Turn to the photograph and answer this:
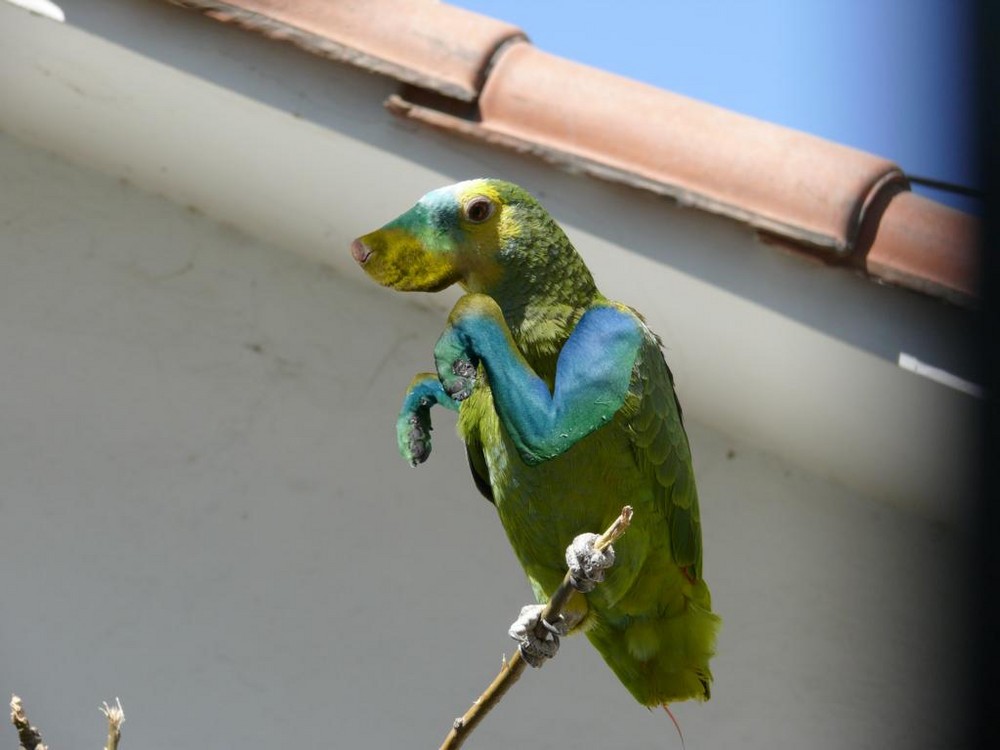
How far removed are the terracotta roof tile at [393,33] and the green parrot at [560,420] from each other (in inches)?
40.5

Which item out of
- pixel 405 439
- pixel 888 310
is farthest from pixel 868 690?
pixel 405 439

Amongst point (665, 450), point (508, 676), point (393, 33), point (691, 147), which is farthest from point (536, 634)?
point (393, 33)

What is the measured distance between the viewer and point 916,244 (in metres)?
2.34

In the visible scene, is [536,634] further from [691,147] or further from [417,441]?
[691,147]

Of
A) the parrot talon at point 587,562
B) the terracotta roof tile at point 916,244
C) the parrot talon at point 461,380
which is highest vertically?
the terracotta roof tile at point 916,244

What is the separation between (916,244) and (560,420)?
1.25 meters

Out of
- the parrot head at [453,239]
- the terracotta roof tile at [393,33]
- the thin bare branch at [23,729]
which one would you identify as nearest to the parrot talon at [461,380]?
the parrot head at [453,239]

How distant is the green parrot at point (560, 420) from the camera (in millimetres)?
1312

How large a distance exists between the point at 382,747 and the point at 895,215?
1.50 m

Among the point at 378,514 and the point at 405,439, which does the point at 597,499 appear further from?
the point at 378,514

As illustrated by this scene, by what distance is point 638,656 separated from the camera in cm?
162

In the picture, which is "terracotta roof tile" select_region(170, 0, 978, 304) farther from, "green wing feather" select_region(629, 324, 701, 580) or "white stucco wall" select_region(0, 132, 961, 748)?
"green wing feather" select_region(629, 324, 701, 580)

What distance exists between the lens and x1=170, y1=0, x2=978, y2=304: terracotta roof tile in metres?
2.35

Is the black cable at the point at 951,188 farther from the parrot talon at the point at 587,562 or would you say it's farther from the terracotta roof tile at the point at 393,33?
the terracotta roof tile at the point at 393,33
